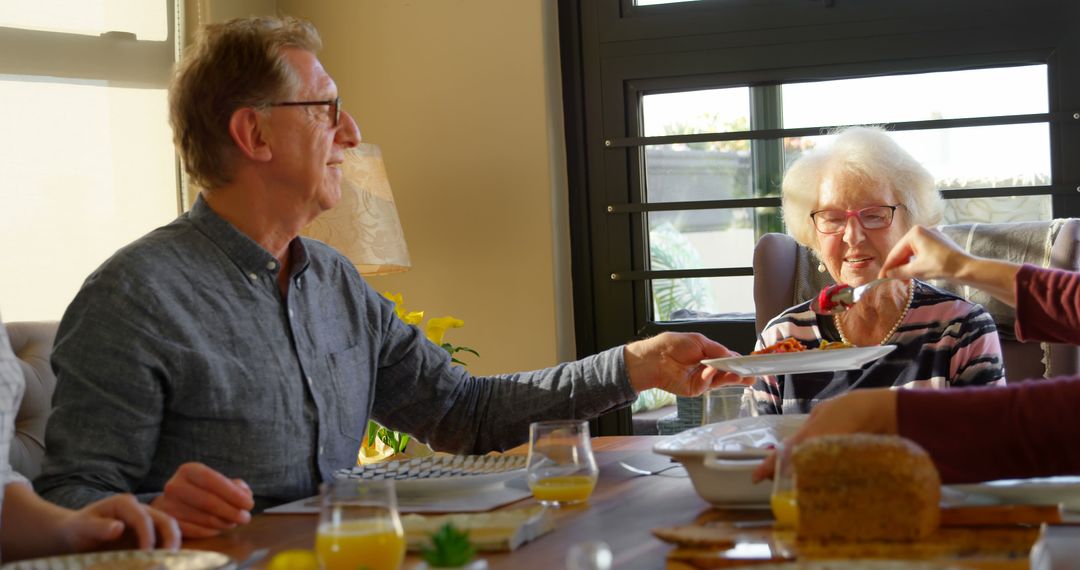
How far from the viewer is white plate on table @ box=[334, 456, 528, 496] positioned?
1.55 m

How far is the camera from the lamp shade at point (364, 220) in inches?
129

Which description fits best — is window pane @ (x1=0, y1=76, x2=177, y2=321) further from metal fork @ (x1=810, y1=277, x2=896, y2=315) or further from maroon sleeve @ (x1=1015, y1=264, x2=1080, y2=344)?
maroon sleeve @ (x1=1015, y1=264, x2=1080, y2=344)

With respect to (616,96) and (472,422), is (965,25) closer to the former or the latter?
(616,96)

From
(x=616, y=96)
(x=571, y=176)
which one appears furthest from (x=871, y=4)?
(x=571, y=176)

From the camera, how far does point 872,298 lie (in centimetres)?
235

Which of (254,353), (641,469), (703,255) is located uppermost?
(703,255)

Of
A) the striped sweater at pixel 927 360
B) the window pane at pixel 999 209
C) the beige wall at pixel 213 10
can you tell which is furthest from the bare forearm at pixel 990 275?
the beige wall at pixel 213 10

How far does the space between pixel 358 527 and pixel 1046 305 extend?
1.16m

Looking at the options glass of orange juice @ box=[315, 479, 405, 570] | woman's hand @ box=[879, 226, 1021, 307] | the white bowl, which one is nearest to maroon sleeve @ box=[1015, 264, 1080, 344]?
woman's hand @ box=[879, 226, 1021, 307]

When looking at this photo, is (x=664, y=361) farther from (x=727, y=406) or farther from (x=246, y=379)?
(x=246, y=379)

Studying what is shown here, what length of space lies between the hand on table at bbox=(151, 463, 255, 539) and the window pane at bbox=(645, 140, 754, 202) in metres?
2.64

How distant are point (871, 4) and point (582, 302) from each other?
4.32 feet

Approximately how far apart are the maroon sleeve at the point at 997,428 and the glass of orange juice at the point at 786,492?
0.20 metres

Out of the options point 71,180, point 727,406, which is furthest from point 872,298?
point 71,180
